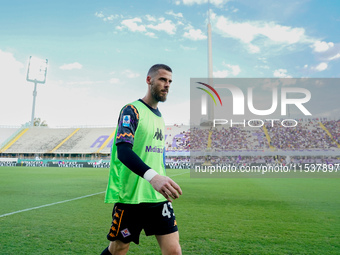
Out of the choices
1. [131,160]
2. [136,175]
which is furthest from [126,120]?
[136,175]

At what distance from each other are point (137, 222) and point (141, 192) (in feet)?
0.84

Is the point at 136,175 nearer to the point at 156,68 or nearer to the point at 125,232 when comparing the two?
the point at 125,232

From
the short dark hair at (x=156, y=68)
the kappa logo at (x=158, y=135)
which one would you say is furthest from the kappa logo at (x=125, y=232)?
the short dark hair at (x=156, y=68)

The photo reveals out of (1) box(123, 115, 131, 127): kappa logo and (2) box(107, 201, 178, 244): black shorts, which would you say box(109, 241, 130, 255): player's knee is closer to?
(2) box(107, 201, 178, 244): black shorts

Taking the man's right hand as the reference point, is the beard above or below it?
above

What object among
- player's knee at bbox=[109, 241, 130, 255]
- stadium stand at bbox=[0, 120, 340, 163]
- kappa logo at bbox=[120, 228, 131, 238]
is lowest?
player's knee at bbox=[109, 241, 130, 255]

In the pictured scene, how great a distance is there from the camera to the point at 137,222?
8.37 feet

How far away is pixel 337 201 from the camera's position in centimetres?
944

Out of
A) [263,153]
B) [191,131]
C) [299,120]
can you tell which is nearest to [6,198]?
[263,153]

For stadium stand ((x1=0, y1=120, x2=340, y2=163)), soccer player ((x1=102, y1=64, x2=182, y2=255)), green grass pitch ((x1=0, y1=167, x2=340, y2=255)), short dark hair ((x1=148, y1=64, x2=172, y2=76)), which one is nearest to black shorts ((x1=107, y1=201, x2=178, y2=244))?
soccer player ((x1=102, y1=64, x2=182, y2=255))

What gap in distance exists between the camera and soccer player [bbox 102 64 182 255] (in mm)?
2518

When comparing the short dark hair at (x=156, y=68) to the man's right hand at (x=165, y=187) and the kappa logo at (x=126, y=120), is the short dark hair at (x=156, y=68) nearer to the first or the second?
the kappa logo at (x=126, y=120)

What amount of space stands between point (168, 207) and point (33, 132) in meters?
57.9

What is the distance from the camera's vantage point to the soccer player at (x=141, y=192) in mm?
2518
